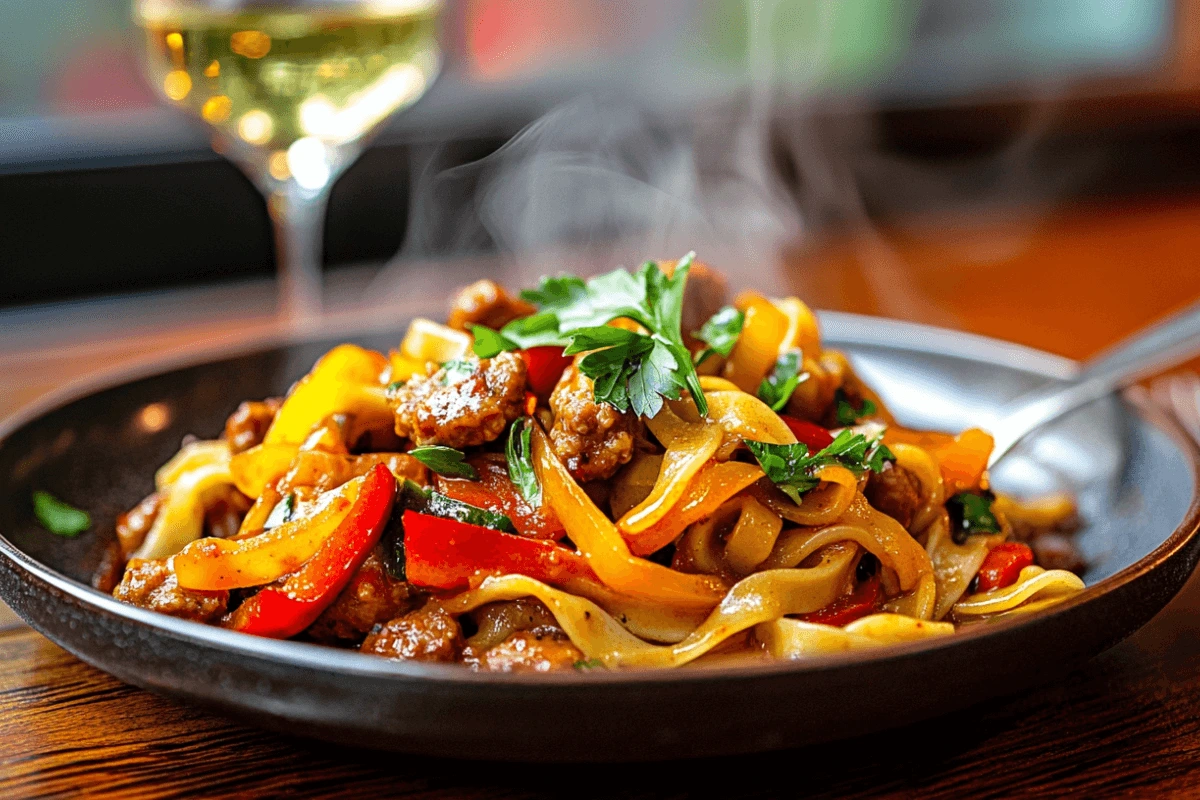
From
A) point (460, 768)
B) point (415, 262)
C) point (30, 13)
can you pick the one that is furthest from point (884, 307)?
point (30, 13)

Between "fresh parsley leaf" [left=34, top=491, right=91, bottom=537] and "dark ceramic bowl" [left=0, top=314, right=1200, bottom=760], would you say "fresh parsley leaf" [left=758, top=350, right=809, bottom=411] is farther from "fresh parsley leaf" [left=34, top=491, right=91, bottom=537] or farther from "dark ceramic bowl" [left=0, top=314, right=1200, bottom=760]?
"fresh parsley leaf" [left=34, top=491, right=91, bottom=537]

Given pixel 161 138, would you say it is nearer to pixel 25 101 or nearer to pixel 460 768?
pixel 25 101

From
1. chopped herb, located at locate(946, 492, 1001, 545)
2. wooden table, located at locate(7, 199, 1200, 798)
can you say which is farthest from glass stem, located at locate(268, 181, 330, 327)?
chopped herb, located at locate(946, 492, 1001, 545)

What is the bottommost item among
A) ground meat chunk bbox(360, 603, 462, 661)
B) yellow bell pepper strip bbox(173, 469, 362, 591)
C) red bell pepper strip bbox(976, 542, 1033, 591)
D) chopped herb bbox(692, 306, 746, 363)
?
red bell pepper strip bbox(976, 542, 1033, 591)

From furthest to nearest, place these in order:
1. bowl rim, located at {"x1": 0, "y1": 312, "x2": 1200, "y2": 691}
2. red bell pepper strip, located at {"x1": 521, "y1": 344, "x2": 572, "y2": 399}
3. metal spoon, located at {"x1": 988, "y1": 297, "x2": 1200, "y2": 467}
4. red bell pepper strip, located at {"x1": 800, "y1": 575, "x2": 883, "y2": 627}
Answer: metal spoon, located at {"x1": 988, "y1": 297, "x2": 1200, "y2": 467} → red bell pepper strip, located at {"x1": 521, "y1": 344, "x2": 572, "y2": 399} → red bell pepper strip, located at {"x1": 800, "y1": 575, "x2": 883, "y2": 627} → bowl rim, located at {"x1": 0, "y1": 312, "x2": 1200, "y2": 691}

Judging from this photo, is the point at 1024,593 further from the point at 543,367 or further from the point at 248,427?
the point at 248,427

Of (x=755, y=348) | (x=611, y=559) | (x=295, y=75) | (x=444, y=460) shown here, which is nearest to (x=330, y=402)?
(x=444, y=460)
